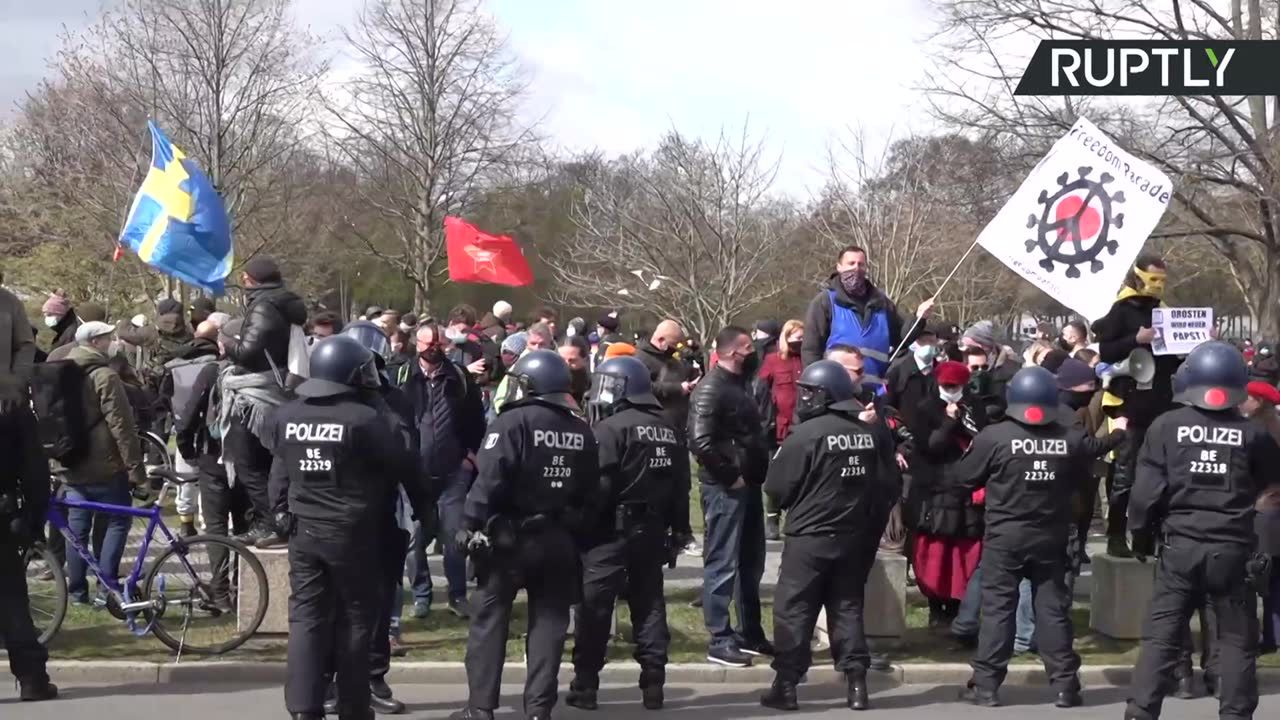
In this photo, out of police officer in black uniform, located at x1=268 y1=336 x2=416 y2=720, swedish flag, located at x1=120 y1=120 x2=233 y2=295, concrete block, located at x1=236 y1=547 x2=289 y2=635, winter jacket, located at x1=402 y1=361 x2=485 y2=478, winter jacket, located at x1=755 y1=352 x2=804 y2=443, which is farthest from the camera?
winter jacket, located at x1=755 y1=352 x2=804 y2=443

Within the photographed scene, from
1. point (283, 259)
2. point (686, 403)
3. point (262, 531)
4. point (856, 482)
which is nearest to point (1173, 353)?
point (856, 482)

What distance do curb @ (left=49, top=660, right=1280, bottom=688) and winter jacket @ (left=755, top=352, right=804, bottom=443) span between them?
304 cm

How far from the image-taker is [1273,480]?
7508 mm

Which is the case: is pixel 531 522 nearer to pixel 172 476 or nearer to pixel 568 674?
pixel 568 674

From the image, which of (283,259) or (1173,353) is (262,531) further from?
(283,259)

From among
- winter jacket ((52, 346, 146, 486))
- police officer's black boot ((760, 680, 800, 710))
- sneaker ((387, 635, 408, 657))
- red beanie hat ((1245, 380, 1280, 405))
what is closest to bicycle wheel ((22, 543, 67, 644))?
winter jacket ((52, 346, 146, 486))

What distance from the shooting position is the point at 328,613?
712 cm

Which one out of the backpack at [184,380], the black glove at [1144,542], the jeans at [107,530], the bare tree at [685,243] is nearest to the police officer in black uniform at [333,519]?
the jeans at [107,530]

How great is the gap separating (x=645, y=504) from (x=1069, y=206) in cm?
354

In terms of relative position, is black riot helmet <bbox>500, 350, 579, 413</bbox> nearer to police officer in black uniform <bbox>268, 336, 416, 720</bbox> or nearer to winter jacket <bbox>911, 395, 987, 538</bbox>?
police officer in black uniform <bbox>268, 336, 416, 720</bbox>

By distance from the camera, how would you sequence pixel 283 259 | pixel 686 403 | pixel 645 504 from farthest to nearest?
pixel 283 259 → pixel 686 403 → pixel 645 504

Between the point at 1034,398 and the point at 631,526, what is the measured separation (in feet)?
7.79

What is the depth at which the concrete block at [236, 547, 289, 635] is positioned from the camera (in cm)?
905

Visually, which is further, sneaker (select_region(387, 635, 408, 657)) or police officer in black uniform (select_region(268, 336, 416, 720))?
sneaker (select_region(387, 635, 408, 657))
